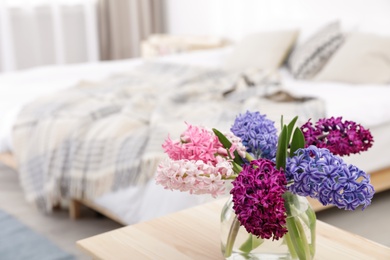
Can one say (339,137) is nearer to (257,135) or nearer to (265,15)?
(257,135)

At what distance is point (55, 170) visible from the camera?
2873mm

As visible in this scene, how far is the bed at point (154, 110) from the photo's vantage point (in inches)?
104

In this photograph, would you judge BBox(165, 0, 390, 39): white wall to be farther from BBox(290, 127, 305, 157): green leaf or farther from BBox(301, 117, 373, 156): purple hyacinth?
BBox(290, 127, 305, 157): green leaf

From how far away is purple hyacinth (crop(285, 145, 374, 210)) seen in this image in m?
1.20

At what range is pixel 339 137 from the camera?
1.43 m

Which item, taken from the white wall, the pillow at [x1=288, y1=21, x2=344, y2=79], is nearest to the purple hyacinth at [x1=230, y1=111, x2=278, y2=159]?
the pillow at [x1=288, y1=21, x2=344, y2=79]

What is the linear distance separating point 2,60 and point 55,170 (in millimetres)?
2939

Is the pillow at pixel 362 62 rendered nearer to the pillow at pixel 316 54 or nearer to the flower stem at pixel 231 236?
the pillow at pixel 316 54

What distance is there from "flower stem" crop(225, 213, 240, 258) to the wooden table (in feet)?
0.27

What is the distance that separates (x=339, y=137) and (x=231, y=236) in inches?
12.3

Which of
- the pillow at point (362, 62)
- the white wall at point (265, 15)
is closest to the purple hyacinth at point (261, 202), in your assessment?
the pillow at point (362, 62)

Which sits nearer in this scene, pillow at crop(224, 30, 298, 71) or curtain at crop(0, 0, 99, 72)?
pillow at crop(224, 30, 298, 71)

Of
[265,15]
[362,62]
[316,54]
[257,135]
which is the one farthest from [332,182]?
[265,15]

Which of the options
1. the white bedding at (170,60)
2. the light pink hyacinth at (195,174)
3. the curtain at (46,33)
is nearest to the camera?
the light pink hyacinth at (195,174)
